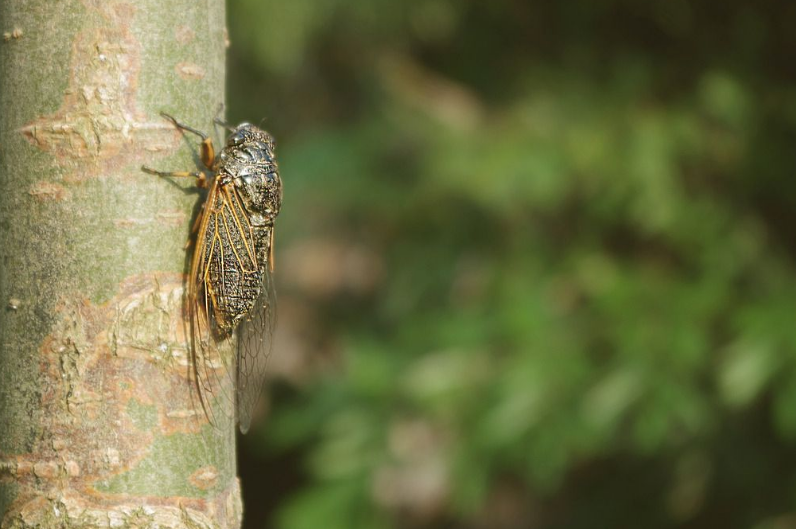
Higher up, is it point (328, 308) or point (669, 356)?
point (669, 356)

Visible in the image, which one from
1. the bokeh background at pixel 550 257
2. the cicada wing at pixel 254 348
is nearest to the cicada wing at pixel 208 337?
the cicada wing at pixel 254 348

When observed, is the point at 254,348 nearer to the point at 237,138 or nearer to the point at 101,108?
the point at 237,138

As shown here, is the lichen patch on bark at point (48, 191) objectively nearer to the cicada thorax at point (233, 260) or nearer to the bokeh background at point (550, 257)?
the cicada thorax at point (233, 260)

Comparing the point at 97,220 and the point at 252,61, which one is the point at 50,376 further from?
the point at 252,61

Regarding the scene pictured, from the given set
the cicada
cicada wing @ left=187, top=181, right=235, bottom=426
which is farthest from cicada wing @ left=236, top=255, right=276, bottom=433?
cicada wing @ left=187, top=181, right=235, bottom=426

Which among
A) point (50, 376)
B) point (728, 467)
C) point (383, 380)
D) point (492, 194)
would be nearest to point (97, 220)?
point (50, 376)
